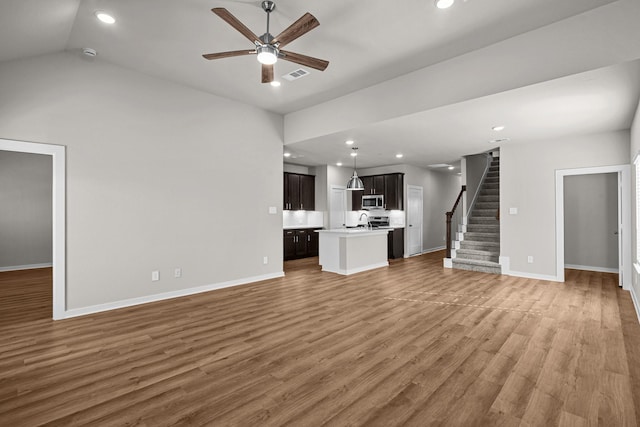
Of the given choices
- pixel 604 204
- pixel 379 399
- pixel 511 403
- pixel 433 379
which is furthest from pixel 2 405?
pixel 604 204

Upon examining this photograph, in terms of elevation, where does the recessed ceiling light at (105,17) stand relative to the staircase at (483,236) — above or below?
above

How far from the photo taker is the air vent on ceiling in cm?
423

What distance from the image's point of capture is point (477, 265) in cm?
671

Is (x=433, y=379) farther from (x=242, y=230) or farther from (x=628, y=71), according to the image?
(x=242, y=230)

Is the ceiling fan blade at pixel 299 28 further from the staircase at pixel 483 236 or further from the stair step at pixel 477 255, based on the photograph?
the stair step at pixel 477 255

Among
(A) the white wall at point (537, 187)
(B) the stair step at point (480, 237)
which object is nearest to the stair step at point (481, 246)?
(B) the stair step at point (480, 237)

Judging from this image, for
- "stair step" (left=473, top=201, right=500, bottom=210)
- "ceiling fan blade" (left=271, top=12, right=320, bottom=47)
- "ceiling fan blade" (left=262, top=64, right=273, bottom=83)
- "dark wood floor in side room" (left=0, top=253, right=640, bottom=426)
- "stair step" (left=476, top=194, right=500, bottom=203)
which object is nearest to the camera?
"dark wood floor in side room" (left=0, top=253, right=640, bottom=426)

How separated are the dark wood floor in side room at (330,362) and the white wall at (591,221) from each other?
2.76 meters

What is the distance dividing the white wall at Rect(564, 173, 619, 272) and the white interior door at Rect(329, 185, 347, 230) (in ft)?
18.5

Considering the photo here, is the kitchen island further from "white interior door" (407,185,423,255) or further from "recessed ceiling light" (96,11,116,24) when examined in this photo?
"recessed ceiling light" (96,11,116,24)

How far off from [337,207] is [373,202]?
1.13 meters

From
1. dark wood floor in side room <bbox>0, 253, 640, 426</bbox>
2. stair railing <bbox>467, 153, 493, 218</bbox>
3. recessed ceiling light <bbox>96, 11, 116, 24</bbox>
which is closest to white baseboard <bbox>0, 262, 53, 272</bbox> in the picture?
dark wood floor in side room <bbox>0, 253, 640, 426</bbox>

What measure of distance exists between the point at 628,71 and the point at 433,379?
353cm

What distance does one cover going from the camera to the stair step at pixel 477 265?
21.1 ft
